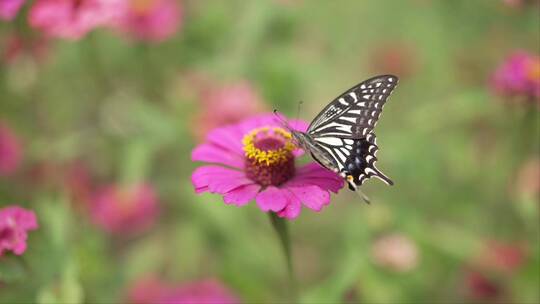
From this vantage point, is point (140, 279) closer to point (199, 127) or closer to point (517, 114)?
point (199, 127)

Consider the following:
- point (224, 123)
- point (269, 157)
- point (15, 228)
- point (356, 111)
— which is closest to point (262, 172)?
point (269, 157)

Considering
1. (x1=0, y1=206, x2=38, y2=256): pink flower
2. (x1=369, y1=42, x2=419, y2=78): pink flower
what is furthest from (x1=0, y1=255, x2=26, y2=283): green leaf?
(x1=369, y1=42, x2=419, y2=78): pink flower

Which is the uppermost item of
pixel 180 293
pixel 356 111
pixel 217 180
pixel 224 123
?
pixel 224 123

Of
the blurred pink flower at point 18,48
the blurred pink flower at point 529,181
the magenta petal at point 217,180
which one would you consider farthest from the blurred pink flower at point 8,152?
the blurred pink flower at point 529,181

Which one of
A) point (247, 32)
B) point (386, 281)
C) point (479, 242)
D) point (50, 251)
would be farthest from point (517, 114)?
point (50, 251)

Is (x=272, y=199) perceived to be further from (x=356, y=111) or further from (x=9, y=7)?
(x=9, y=7)
